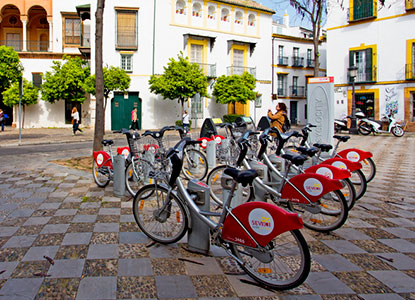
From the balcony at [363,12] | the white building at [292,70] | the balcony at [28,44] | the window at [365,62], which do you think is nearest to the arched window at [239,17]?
the white building at [292,70]

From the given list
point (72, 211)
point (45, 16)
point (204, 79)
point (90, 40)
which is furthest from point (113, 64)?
point (72, 211)

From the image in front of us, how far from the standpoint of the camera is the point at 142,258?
3.92 metres

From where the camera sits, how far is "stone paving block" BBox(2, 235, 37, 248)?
4.25 meters

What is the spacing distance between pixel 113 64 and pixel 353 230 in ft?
91.0

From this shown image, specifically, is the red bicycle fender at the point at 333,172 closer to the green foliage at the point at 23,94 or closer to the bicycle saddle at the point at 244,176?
the bicycle saddle at the point at 244,176

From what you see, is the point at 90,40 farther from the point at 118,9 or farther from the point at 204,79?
the point at 204,79

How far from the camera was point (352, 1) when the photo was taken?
98.9 feet

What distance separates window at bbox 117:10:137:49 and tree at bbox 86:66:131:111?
3084 millimetres

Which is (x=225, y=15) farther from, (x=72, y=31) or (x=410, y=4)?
(x=410, y=4)

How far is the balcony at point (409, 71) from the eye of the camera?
27609mm

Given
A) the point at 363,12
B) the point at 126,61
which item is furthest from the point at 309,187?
the point at 363,12

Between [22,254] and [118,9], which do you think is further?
[118,9]

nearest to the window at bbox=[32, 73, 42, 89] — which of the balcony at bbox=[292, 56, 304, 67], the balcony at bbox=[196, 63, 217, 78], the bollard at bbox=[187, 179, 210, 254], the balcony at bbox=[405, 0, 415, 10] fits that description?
the balcony at bbox=[196, 63, 217, 78]

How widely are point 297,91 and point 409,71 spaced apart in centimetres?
1704
